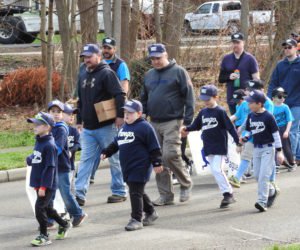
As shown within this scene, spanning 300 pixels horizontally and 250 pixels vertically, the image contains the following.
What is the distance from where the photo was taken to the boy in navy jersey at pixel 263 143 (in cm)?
1081

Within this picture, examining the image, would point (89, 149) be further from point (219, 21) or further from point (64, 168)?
point (219, 21)

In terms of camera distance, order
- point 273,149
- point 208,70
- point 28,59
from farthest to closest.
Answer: point 28,59 → point 208,70 → point 273,149

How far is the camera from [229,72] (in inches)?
545

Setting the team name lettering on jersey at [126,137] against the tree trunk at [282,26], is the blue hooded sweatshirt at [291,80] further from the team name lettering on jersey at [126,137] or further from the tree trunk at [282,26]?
the tree trunk at [282,26]

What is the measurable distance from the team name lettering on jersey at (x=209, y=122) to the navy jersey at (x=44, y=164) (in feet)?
8.00

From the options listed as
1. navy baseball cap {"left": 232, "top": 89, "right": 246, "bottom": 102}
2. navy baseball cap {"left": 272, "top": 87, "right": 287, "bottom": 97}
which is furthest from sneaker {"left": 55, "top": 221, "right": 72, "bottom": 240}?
navy baseball cap {"left": 272, "top": 87, "right": 287, "bottom": 97}

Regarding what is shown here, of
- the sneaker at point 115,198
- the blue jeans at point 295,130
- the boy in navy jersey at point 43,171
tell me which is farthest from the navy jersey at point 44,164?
the blue jeans at point 295,130

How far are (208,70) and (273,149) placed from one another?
10.9 meters

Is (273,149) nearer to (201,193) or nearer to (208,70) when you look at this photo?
(201,193)

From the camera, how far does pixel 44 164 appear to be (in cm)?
948

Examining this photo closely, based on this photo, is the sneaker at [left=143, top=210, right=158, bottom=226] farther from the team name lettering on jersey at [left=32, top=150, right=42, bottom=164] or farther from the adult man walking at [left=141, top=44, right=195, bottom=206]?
the team name lettering on jersey at [left=32, top=150, right=42, bottom=164]

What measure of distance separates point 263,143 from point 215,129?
2.20ft

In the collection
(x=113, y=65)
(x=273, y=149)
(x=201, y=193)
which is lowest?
(x=201, y=193)

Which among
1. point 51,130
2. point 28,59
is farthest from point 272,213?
point 28,59
